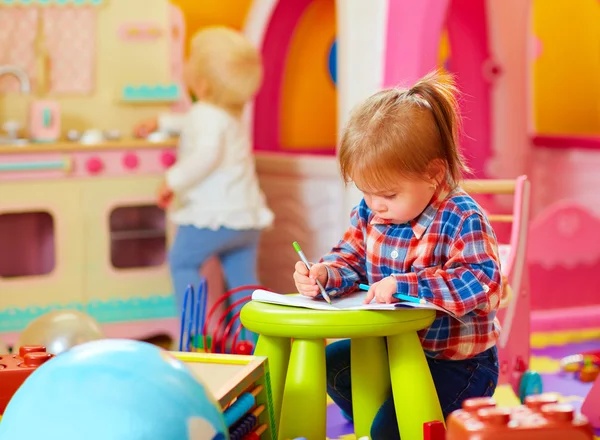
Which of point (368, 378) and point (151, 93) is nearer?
point (368, 378)

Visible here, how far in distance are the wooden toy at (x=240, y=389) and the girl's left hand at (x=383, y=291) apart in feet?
0.82

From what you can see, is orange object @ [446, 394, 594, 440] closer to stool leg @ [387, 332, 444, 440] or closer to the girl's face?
stool leg @ [387, 332, 444, 440]

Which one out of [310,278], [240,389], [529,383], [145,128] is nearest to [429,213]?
[310,278]

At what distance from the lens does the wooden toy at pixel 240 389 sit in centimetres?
179

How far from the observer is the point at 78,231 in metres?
3.81

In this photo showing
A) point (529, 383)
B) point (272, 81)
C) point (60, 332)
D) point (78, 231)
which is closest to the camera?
point (60, 332)

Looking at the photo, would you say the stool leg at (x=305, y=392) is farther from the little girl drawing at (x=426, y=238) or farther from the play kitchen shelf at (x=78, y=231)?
the play kitchen shelf at (x=78, y=231)

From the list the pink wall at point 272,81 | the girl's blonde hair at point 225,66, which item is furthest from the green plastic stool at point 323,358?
the pink wall at point 272,81

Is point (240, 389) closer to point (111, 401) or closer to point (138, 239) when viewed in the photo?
point (111, 401)

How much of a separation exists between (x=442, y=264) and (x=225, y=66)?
1805 mm

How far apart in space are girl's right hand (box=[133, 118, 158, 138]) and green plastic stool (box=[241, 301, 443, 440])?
2023 mm

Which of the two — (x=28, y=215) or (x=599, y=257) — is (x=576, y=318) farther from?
(x=28, y=215)

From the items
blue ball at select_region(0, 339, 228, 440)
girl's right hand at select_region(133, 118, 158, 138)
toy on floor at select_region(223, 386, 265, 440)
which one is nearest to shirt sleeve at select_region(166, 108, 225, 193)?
girl's right hand at select_region(133, 118, 158, 138)

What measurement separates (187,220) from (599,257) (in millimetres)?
1577
